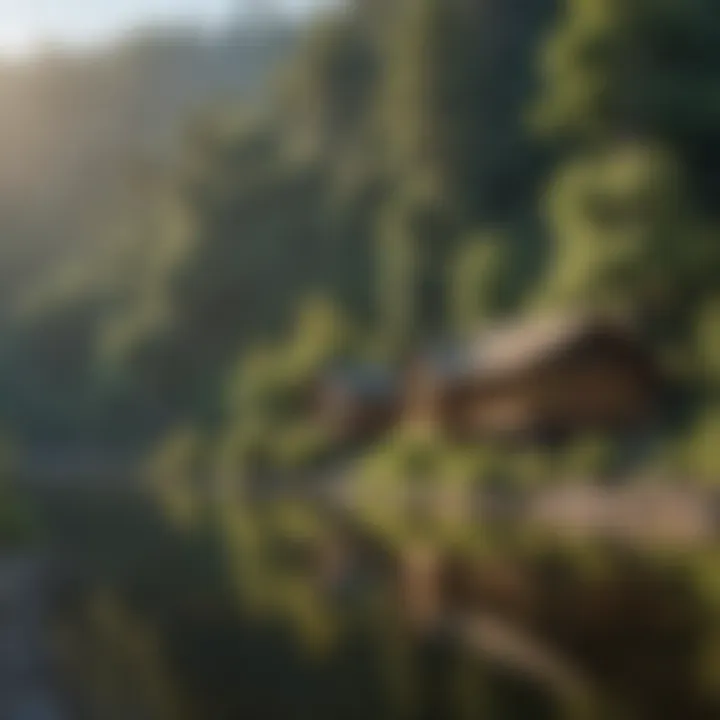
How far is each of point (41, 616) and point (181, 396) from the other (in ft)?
17.8

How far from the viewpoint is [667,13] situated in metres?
10.9

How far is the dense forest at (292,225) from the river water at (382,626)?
8.16 feet

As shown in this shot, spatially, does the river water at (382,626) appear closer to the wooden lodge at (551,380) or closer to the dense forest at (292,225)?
the dense forest at (292,225)

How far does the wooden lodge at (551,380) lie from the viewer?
10.5 m

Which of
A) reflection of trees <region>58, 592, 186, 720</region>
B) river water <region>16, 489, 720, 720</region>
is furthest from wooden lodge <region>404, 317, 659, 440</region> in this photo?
reflection of trees <region>58, 592, 186, 720</region>

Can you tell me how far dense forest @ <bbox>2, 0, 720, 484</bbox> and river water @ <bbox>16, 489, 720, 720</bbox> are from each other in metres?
2.49

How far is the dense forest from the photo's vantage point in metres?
9.66

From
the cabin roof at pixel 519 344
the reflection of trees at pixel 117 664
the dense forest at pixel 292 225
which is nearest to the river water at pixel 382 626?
the reflection of trees at pixel 117 664

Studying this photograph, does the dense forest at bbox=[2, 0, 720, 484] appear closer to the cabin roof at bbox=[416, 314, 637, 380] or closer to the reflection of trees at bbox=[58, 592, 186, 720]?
the cabin roof at bbox=[416, 314, 637, 380]

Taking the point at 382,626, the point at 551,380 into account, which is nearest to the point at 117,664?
the point at 382,626

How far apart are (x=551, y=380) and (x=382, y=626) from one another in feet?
22.3

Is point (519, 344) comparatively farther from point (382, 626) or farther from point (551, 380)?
point (382, 626)

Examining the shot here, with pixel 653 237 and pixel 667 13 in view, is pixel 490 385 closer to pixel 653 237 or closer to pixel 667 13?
pixel 653 237

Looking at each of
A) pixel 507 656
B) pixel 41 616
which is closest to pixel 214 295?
pixel 41 616
